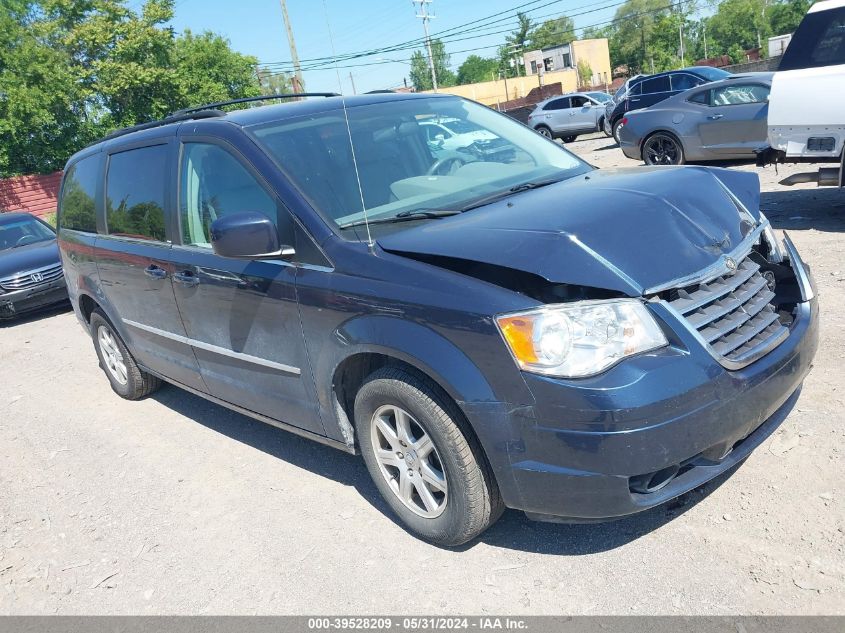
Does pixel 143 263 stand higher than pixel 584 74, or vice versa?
pixel 143 263

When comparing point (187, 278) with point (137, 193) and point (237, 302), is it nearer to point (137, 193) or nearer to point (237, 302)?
point (237, 302)

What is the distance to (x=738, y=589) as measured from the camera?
2.64 metres

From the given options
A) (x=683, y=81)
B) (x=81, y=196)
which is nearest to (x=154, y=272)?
(x=81, y=196)

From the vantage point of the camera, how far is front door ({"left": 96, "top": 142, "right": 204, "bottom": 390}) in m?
4.38

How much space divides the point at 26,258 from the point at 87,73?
26120mm

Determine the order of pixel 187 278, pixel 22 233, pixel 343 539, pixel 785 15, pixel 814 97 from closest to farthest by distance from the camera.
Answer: pixel 343 539 < pixel 187 278 < pixel 814 97 < pixel 22 233 < pixel 785 15

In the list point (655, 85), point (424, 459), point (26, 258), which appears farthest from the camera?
point (655, 85)

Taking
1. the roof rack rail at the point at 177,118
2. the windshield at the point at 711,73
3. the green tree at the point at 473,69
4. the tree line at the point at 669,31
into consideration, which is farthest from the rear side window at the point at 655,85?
the green tree at the point at 473,69

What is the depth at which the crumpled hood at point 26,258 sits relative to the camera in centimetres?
1004

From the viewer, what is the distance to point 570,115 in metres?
25.3

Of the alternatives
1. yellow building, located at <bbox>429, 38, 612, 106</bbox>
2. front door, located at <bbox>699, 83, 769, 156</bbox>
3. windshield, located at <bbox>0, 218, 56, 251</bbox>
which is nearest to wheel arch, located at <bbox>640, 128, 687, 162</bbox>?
front door, located at <bbox>699, 83, 769, 156</bbox>

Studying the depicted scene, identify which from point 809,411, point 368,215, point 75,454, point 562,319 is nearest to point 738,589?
point 562,319

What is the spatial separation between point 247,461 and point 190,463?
40cm

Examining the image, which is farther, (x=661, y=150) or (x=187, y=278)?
(x=661, y=150)
